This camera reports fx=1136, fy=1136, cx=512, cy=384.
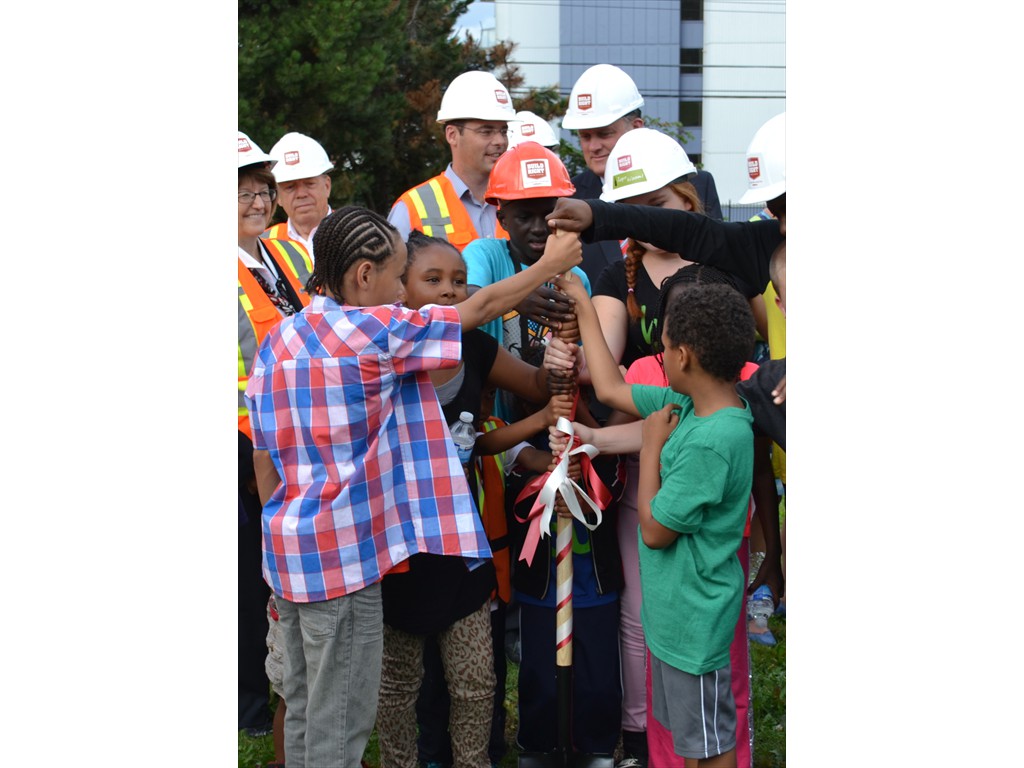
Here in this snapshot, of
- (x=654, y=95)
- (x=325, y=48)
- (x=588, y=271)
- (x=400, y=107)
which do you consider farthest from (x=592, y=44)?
(x=588, y=271)

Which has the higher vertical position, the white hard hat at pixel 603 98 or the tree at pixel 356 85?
the tree at pixel 356 85

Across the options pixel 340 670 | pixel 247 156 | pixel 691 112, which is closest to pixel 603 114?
pixel 247 156

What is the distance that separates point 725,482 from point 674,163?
1.49m

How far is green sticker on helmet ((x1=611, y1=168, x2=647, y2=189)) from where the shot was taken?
13.8ft

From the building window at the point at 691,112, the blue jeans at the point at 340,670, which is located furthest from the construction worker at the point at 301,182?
the building window at the point at 691,112

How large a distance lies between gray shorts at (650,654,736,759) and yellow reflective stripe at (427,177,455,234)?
2.71 metres

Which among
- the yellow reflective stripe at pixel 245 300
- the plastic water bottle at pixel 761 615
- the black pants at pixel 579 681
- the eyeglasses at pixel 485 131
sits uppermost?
the eyeglasses at pixel 485 131

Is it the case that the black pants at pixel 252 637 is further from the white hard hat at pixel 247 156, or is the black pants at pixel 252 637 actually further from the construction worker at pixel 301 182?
the construction worker at pixel 301 182

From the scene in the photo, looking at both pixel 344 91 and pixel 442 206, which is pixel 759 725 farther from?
pixel 344 91

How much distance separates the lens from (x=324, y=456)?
3262mm

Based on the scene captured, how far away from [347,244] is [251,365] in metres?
1.40

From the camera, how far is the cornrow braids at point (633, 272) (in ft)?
13.2

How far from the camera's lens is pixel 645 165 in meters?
4.21

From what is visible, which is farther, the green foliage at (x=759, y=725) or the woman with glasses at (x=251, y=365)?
the woman with glasses at (x=251, y=365)
